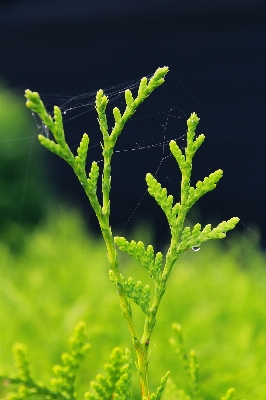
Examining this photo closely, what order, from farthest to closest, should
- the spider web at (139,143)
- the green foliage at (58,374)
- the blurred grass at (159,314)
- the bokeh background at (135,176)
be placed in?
1. the spider web at (139,143)
2. the bokeh background at (135,176)
3. the blurred grass at (159,314)
4. the green foliage at (58,374)

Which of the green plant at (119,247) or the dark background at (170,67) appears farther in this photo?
the dark background at (170,67)

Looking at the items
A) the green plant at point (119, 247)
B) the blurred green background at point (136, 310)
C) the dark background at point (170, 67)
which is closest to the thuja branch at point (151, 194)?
the green plant at point (119, 247)

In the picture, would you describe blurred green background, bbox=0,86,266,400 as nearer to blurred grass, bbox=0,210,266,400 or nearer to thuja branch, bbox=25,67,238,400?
blurred grass, bbox=0,210,266,400

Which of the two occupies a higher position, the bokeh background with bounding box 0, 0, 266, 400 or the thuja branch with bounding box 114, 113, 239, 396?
the bokeh background with bounding box 0, 0, 266, 400

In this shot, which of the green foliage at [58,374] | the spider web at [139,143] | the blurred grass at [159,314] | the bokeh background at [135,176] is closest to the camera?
the green foliage at [58,374]

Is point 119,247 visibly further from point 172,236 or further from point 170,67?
point 170,67

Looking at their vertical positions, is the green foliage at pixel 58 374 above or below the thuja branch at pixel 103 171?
below

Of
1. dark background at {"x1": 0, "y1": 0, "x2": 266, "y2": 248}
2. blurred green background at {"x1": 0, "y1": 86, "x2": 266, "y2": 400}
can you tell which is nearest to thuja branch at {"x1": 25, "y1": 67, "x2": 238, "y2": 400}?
blurred green background at {"x1": 0, "y1": 86, "x2": 266, "y2": 400}

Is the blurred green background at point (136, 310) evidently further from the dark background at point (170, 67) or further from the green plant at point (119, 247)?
the dark background at point (170, 67)
